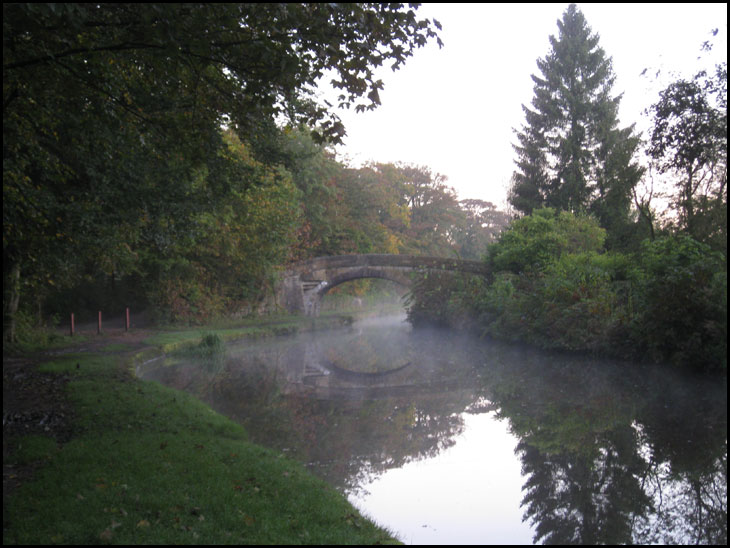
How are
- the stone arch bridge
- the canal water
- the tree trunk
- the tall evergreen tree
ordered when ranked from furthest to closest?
the tall evergreen tree → the stone arch bridge → the tree trunk → the canal water

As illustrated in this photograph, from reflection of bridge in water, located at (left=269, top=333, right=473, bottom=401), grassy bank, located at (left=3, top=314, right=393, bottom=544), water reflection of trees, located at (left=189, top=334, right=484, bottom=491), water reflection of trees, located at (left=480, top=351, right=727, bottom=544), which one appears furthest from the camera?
reflection of bridge in water, located at (left=269, top=333, right=473, bottom=401)

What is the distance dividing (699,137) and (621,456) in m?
7.46

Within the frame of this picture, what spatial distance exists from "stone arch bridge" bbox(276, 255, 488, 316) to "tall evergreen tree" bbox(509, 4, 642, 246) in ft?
25.8

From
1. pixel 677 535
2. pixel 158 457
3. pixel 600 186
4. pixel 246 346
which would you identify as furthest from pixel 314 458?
pixel 600 186

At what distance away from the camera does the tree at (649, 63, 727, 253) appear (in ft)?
34.9

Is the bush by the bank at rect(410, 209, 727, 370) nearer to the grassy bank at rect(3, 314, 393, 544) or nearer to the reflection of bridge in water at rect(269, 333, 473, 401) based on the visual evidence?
the reflection of bridge in water at rect(269, 333, 473, 401)

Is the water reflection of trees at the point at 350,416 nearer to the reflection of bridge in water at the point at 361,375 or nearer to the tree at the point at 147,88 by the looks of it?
the reflection of bridge in water at the point at 361,375

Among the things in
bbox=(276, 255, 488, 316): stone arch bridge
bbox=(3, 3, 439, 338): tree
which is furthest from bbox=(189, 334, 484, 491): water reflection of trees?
bbox=(276, 255, 488, 316): stone arch bridge

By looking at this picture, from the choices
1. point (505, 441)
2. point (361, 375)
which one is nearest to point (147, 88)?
point (505, 441)

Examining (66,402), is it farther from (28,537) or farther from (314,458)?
(28,537)

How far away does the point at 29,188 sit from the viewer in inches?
339

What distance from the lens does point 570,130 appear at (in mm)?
28844

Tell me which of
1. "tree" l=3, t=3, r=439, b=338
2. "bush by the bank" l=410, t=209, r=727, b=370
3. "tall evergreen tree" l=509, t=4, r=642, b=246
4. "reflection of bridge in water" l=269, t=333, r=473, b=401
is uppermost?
"tall evergreen tree" l=509, t=4, r=642, b=246

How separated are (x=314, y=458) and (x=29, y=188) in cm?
600
